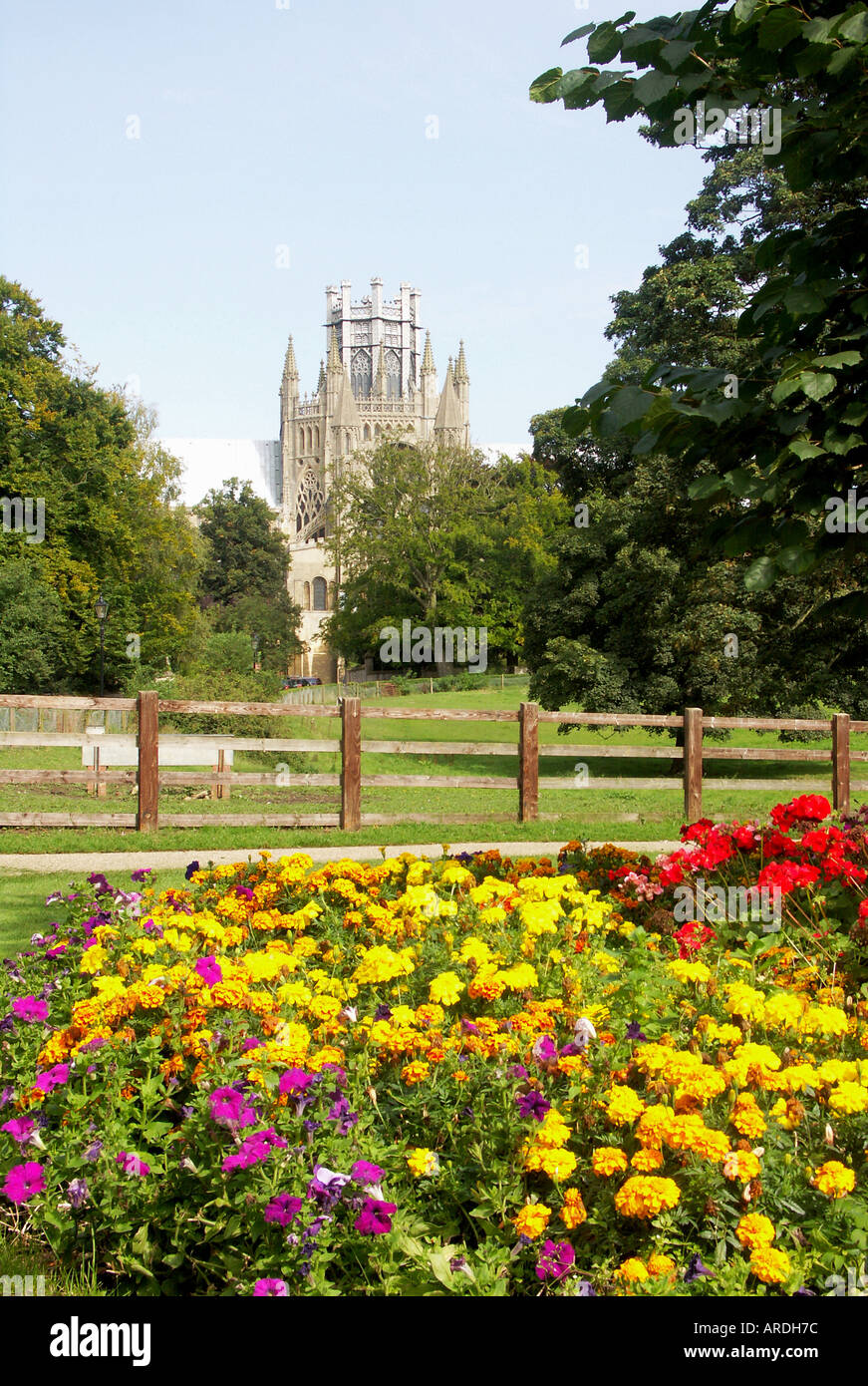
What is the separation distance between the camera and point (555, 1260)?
2783 millimetres

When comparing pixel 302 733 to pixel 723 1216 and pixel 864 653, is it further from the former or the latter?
pixel 723 1216

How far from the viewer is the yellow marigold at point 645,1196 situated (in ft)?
8.87

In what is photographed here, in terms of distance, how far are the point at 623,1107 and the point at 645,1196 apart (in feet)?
0.98

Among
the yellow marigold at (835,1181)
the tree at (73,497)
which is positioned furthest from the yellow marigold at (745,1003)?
the tree at (73,497)

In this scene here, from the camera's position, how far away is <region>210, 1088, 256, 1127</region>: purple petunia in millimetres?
2953

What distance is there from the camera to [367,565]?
63.4 metres

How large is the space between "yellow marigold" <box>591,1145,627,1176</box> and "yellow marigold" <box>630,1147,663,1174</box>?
34 millimetres

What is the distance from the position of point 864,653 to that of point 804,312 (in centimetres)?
1824

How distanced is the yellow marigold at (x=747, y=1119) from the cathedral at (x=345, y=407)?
366 ft

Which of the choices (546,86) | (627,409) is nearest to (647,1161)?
(627,409)

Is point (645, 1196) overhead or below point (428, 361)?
below

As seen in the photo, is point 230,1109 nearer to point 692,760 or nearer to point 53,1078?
point 53,1078

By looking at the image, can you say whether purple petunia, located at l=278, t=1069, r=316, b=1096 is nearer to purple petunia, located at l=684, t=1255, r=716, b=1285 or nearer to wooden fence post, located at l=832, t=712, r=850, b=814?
purple petunia, located at l=684, t=1255, r=716, b=1285

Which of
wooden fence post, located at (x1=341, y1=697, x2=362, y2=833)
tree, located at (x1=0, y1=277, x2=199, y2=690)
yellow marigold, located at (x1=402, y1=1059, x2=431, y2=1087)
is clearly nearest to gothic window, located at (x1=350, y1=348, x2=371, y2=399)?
tree, located at (x1=0, y1=277, x2=199, y2=690)
